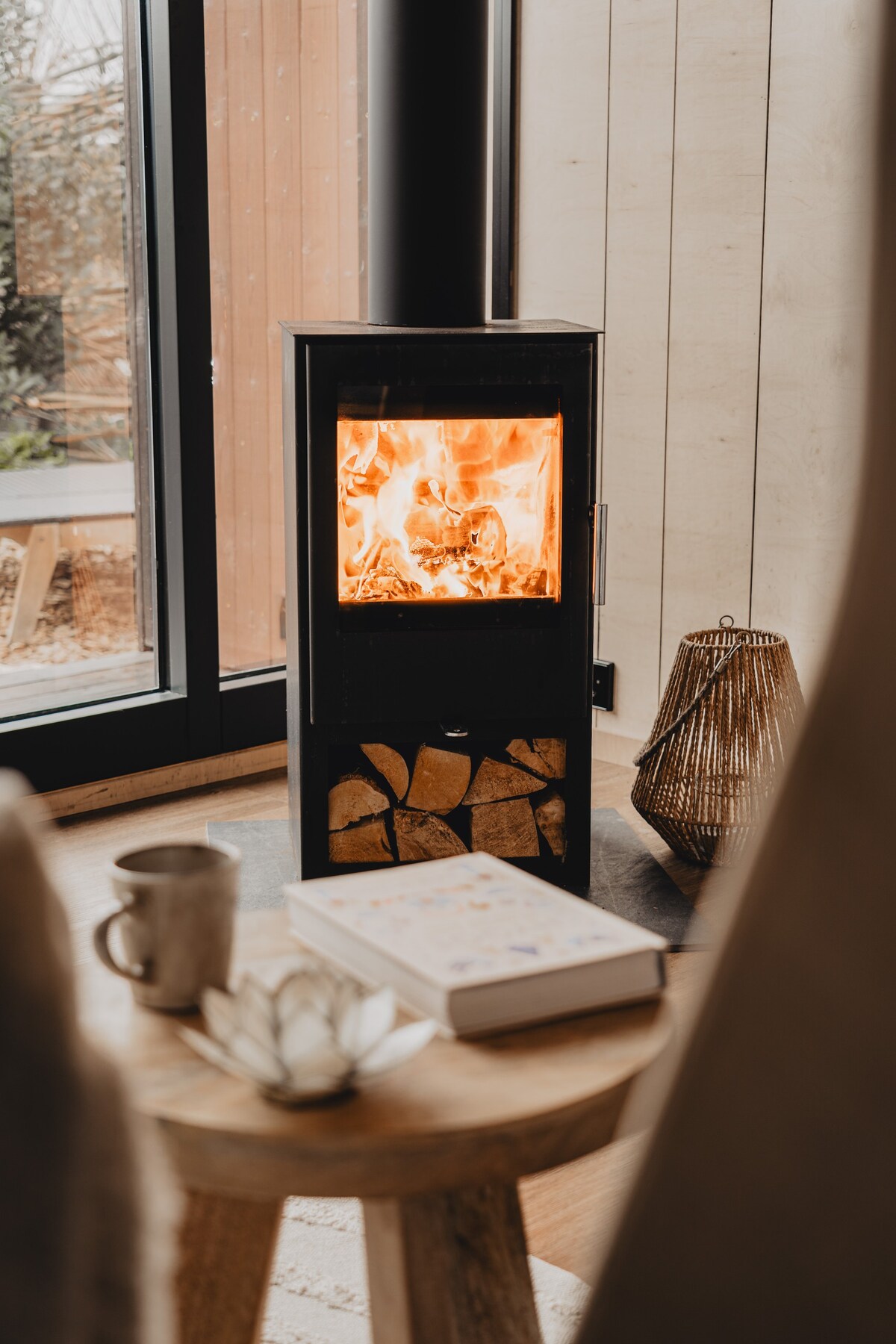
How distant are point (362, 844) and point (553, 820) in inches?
12.6

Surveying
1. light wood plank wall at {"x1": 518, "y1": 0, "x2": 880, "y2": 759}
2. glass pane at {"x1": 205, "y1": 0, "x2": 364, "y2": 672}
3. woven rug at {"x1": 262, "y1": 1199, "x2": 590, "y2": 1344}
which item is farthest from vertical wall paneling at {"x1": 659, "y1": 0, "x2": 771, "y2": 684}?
woven rug at {"x1": 262, "y1": 1199, "x2": 590, "y2": 1344}

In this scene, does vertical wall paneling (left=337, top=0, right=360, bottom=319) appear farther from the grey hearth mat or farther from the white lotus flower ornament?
the white lotus flower ornament

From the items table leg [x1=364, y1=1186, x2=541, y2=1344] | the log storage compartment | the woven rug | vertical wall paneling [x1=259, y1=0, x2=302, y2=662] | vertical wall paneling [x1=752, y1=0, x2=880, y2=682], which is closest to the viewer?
table leg [x1=364, y1=1186, x2=541, y2=1344]

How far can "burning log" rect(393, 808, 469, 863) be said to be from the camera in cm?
213

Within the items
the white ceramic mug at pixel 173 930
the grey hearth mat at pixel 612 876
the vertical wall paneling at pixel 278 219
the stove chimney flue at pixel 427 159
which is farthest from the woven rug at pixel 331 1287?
the vertical wall paneling at pixel 278 219

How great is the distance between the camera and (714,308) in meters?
2.64

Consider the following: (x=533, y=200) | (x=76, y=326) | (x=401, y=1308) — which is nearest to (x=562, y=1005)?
(x=401, y=1308)

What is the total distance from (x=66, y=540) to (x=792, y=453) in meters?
1.45

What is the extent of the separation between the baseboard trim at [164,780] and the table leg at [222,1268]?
5.89 ft

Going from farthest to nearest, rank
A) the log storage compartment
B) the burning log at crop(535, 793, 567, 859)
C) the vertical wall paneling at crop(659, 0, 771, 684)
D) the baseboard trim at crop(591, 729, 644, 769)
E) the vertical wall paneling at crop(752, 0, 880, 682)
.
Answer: the baseboard trim at crop(591, 729, 644, 769) → the vertical wall paneling at crop(659, 0, 771, 684) → the vertical wall paneling at crop(752, 0, 880, 682) → the burning log at crop(535, 793, 567, 859) → the log storage compartment

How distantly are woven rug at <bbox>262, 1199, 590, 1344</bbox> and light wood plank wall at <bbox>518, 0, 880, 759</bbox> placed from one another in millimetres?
1351

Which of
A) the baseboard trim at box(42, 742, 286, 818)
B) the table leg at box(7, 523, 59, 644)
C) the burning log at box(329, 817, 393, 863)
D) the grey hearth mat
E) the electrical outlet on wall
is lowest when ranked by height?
the grey hearth mat

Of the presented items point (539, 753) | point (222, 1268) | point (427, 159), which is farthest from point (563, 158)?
point (222, 1268)

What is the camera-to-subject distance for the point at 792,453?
254 cm
